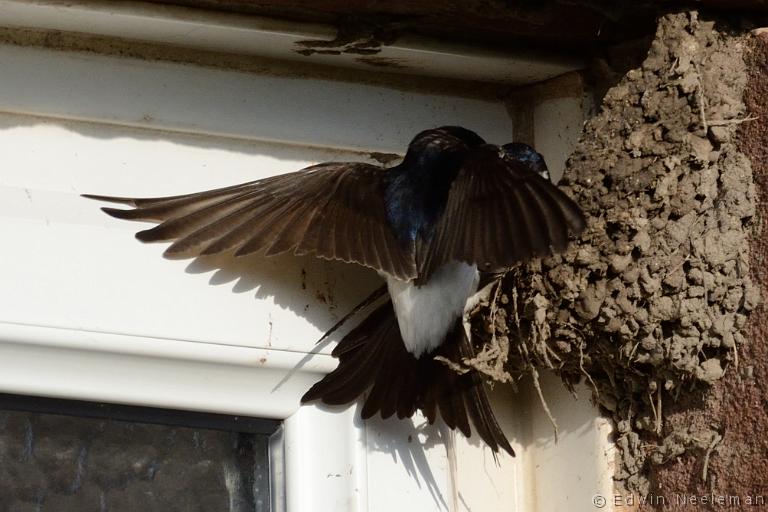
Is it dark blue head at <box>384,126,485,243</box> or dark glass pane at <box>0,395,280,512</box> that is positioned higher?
dark blue head at <box>384,126,485,243</box>

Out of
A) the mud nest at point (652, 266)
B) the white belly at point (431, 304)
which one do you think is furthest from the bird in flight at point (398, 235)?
the mud nest at point (652, 266)

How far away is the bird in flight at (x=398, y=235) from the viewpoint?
113 inches

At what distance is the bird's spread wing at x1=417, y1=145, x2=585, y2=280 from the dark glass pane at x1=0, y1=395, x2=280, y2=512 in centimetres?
57

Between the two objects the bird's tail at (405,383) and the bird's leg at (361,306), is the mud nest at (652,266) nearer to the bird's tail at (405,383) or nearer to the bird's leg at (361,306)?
the bird's tail at (405,383)

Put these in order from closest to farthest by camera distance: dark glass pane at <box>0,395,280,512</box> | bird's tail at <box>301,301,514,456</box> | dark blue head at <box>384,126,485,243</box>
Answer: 1. dark glass pane at <box>0,395,280,512</box>
2. bird's tail at <box>301,301,514,456</box>
3. dark blue head at <box>384,126,485,243</box>

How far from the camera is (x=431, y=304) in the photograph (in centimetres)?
309

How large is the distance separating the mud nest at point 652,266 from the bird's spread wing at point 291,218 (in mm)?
311

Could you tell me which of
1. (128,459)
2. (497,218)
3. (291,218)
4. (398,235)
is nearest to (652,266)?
(497,218)

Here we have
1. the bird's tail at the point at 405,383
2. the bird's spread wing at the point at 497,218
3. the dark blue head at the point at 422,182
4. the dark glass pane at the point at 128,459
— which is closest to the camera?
the bird's spread wing at the point at 497,218

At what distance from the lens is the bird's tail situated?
2.99 meters

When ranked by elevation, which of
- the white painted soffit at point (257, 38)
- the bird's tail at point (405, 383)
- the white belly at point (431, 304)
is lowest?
the bird's tail at point (405, 383)

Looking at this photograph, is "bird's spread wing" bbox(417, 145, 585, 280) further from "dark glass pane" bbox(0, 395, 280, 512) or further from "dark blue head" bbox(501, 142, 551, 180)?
"dark glass pane" bbox(0, 395, 280, 512)

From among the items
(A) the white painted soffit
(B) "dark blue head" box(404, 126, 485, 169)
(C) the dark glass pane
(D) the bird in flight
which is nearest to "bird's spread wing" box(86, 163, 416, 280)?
(D) the bird in flight

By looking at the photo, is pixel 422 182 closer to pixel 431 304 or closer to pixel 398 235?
pixel 398 235
